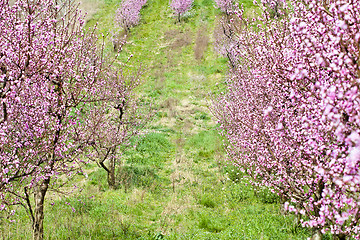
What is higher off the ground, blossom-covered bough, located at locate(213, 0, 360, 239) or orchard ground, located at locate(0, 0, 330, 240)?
blossom-covered bough, located at locate(213, 0, 360, 239)

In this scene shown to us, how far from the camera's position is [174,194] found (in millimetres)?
10859

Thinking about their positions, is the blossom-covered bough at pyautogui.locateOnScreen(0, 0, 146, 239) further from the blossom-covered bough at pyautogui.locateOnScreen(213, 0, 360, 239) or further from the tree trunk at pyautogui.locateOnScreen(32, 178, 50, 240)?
the blossom-covered bough at pyautogui.locateOnScreen(213, 0, 360, 239)

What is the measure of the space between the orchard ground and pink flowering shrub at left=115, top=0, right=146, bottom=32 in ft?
54.4

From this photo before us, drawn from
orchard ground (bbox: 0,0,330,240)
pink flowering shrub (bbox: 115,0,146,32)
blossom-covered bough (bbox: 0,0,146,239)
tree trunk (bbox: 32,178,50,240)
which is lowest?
orchard ground (bbox: 0,0,330,240)

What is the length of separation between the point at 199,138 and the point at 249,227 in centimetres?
1019

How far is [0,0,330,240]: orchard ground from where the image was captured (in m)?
7.47

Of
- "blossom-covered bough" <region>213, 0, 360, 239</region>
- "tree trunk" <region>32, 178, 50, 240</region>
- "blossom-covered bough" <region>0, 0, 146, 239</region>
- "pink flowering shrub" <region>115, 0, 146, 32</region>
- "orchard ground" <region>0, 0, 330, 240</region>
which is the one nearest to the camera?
"blossom-covered bough" <region>213, 0, 360, 239</region>

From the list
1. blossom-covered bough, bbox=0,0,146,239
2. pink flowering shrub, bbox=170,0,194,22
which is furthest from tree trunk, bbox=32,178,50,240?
pink flowering shrub, bbox=170,0,194,22

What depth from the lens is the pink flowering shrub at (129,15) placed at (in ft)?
128

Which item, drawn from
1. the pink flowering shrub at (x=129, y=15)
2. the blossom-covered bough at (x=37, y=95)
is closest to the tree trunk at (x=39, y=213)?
the blossom-covered bough at (x=37, y=95)

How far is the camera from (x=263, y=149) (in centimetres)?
679

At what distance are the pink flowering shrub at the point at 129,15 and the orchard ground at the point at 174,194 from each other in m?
16.6

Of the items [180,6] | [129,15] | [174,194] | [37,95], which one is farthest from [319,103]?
[129,15]

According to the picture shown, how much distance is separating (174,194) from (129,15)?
35.3m
